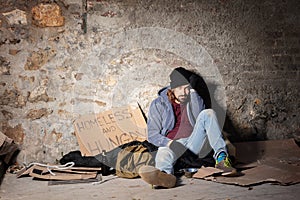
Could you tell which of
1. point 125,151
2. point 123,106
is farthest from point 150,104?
point 125,151

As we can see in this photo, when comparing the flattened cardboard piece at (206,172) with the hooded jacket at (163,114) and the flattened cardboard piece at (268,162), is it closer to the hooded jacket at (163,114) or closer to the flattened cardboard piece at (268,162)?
the flattened cardboard piece at (268,162)

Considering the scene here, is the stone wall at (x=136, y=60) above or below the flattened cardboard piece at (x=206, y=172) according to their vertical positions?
above

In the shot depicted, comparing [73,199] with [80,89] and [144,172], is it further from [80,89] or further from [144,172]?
[80,89]

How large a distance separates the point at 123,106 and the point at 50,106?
0.67 meters

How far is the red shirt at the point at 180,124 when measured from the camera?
3.74 metres

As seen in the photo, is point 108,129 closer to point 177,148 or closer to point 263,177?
point 177,148

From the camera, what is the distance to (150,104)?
395cm

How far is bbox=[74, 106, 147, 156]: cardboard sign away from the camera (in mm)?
3902

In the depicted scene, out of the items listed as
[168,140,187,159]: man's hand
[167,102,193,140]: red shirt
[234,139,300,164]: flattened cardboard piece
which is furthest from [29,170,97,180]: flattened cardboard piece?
[234,139,300,164]: flattened cardboard piece

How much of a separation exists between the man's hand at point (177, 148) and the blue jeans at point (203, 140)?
0.13 feet

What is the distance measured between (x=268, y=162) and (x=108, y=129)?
146cm

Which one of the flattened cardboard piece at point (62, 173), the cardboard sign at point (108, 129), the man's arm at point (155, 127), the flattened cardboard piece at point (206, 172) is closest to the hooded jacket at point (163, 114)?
the man's arm at point (155, 127)

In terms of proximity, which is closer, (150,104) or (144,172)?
(144,172)

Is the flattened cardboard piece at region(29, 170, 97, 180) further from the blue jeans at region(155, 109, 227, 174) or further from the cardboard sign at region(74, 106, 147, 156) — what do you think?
the blue jeans at region(155, 109, 227, 174)
